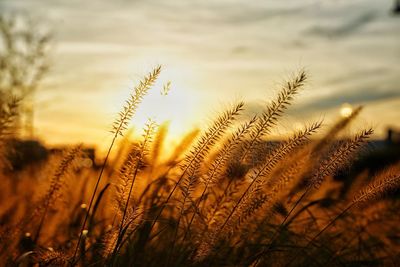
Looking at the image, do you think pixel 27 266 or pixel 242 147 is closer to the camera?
pixel 242 147

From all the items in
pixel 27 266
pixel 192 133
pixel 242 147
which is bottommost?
pixel 27 266

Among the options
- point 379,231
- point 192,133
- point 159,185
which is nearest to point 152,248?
point 159,185

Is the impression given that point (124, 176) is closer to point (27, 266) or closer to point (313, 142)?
point (27, 266)

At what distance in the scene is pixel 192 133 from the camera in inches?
119

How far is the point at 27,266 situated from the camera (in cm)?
255

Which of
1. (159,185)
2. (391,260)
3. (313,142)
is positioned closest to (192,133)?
(159,185)

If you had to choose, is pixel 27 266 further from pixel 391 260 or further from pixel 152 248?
pixel 391 260

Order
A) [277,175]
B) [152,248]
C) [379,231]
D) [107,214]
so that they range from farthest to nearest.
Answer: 1. [379,231]
2. [107,214]
3. [152,248]
4. [277,175]

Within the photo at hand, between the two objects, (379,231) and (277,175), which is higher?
(379,231)

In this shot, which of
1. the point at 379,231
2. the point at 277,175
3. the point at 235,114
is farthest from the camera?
the point at 379,231

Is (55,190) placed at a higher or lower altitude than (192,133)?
lower

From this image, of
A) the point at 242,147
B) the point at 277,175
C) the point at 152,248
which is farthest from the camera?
the point at 152,248

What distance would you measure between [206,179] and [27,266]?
3.00 feet

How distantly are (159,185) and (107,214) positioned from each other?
62cm
